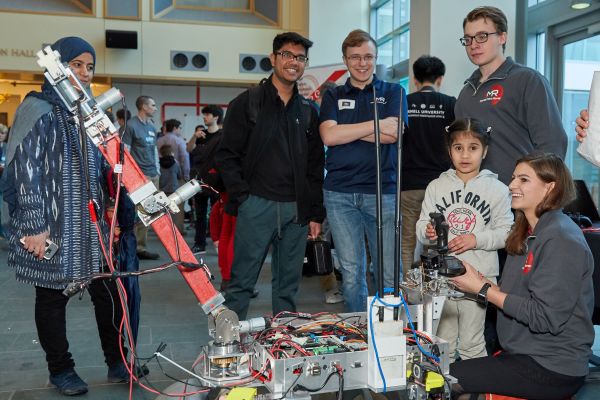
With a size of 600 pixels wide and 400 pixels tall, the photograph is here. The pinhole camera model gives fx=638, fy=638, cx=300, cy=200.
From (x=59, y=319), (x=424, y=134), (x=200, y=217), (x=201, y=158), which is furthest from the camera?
(x=200, y=217)

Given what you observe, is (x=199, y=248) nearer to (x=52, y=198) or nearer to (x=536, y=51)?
(x=536, y=51)

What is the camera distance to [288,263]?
304 cm

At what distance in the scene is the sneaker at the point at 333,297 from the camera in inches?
180

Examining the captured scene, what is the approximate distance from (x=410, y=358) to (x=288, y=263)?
61.7 inches

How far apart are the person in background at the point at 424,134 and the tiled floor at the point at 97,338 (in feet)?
3.48

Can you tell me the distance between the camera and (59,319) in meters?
2.69

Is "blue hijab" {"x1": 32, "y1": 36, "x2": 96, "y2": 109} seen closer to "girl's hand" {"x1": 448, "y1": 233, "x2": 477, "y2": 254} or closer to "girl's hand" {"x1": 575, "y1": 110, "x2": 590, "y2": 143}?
"girl's hand" {"x1": 448, "y1": 233, "x2": 477, "y2": 254}

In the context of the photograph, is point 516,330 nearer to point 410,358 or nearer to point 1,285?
point 410,358

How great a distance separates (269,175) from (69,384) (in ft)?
4.15

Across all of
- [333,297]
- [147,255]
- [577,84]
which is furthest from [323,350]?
[147,255]

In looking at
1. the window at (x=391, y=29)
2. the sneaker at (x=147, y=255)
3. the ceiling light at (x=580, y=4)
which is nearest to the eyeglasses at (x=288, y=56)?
the ceiling light at (x=580, y=4)

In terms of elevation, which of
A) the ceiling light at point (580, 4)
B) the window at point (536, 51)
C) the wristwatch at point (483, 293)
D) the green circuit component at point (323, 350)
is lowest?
the green circuit component at point (323, 350)

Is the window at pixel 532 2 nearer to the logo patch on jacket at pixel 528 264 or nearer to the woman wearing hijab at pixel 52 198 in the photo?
the logo patch on jacket at pixel 528 264

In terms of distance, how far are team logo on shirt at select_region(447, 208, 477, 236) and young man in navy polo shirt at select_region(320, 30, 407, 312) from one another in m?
0.39
